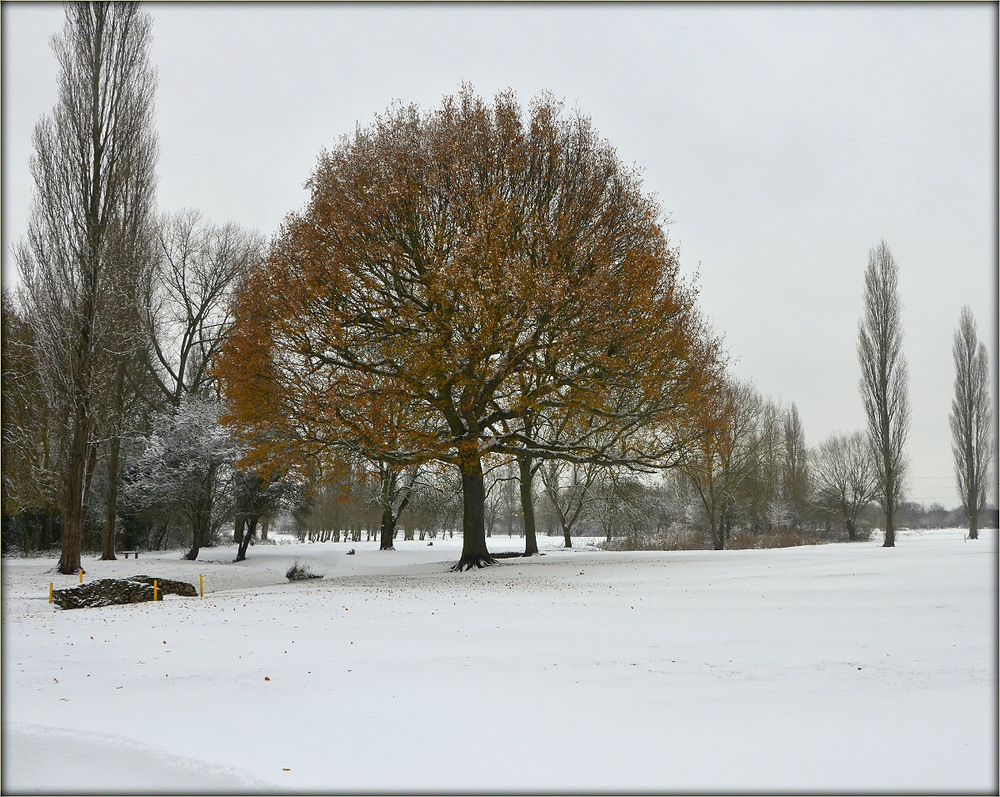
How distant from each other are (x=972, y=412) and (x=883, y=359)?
9.61 m

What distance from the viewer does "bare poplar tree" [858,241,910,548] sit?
29.5m

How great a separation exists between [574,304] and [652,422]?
4660 mm

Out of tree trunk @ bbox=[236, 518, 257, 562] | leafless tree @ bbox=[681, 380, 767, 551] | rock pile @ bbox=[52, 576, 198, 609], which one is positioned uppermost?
leafless tree @ bbox=[681, 380, 767, 551]

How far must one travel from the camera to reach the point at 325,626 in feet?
33.3

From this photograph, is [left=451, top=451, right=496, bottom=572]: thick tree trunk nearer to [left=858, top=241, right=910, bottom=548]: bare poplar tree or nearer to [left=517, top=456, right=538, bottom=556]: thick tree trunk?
[left=517, top=456, right=538, bottom=556]: thick tree trunk

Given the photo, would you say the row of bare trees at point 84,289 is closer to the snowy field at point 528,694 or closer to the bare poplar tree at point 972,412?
the snowy field at point 528,694

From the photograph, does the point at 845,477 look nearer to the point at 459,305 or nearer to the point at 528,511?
the point at 528,511

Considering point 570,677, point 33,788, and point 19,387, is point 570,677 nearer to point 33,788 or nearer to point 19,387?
point 33,788

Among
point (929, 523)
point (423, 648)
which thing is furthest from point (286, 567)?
Answer: point (929, 523)

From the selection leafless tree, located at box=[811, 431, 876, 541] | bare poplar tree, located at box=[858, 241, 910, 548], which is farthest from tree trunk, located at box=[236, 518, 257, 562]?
leafless tree, located at box=[811, 431, 876, 541]

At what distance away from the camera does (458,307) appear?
16953 mm

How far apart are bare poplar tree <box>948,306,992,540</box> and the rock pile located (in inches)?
1477

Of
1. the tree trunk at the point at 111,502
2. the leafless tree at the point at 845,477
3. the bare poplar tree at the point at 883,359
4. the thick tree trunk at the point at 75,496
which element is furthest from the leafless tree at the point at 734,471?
the tree trunk at the point at 111,502

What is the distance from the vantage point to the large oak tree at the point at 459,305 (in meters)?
17.0
